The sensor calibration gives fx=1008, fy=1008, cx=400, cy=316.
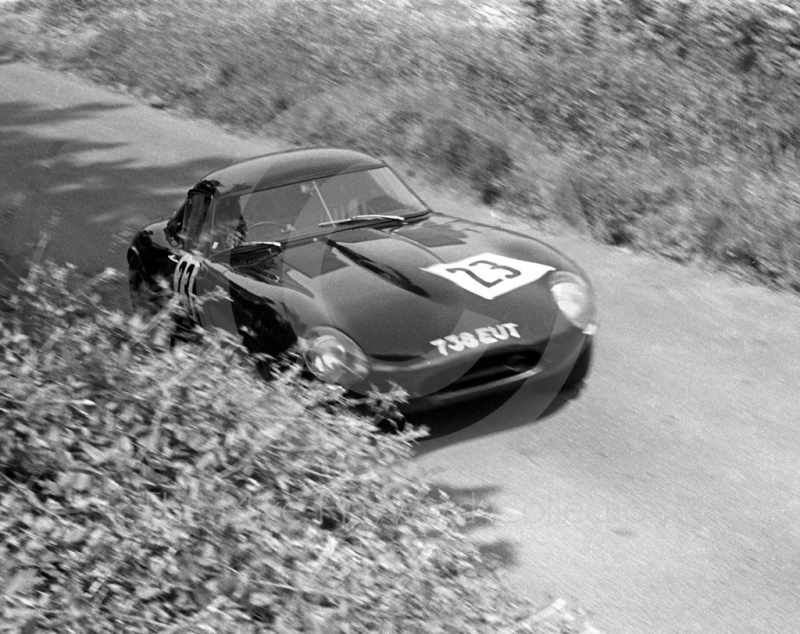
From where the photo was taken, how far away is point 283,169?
6883mm

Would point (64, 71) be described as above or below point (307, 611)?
below

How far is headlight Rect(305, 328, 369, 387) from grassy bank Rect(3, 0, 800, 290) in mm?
4401

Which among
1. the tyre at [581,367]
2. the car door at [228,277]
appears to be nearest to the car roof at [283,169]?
the car door at [228,277]

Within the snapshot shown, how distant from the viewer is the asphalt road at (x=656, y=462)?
459 cm

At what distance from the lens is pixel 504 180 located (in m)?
10.9

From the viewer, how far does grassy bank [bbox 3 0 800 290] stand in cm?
947

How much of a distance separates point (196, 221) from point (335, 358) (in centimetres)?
212

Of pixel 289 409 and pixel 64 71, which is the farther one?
pixel 64 71

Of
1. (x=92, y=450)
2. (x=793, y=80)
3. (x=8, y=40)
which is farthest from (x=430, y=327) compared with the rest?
(x=8, y=40)

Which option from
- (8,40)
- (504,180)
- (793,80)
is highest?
(793,80)

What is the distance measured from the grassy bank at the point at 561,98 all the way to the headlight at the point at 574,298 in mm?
2739

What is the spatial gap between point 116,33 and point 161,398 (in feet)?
50.0

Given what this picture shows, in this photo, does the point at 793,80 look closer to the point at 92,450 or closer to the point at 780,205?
the point at 780,205

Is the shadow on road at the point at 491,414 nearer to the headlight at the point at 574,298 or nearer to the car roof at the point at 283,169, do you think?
the headlight at the point at 574,298
